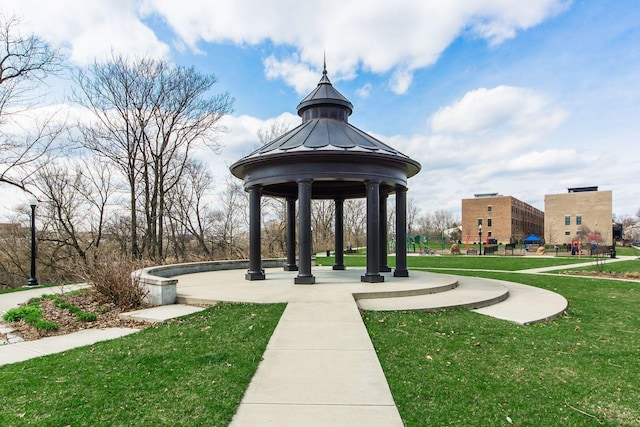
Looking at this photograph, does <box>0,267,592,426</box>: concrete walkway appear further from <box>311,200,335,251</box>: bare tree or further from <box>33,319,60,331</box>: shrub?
<box>311,200,335,251</box>: bare tree

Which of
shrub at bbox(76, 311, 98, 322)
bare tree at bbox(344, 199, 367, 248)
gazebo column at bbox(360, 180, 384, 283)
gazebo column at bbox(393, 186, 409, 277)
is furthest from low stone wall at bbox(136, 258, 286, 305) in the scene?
bare tree at bbox(344, 199, 367, 248)

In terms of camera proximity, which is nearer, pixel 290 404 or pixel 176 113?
pixel 290 404

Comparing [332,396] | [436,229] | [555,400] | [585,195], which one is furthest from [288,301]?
[436,229]

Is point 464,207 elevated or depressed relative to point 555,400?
elevated

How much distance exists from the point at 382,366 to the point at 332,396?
1.12 meters

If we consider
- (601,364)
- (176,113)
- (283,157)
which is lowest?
(601,364)

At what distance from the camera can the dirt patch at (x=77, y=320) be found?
6547 mm

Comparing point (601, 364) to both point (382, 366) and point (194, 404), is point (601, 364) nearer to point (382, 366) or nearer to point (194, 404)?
point (382, 366)

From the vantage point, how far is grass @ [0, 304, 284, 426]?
337cm

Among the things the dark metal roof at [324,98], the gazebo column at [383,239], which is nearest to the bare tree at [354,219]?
the gazebo column at [383,239]

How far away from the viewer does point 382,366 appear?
4648mm

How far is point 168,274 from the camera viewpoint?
43.4 ft

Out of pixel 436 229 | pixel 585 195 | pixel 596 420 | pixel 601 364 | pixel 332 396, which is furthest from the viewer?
pixel 436 229

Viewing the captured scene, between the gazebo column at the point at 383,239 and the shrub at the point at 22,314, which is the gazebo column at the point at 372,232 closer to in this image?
the gazebo column at the point at 383,239
